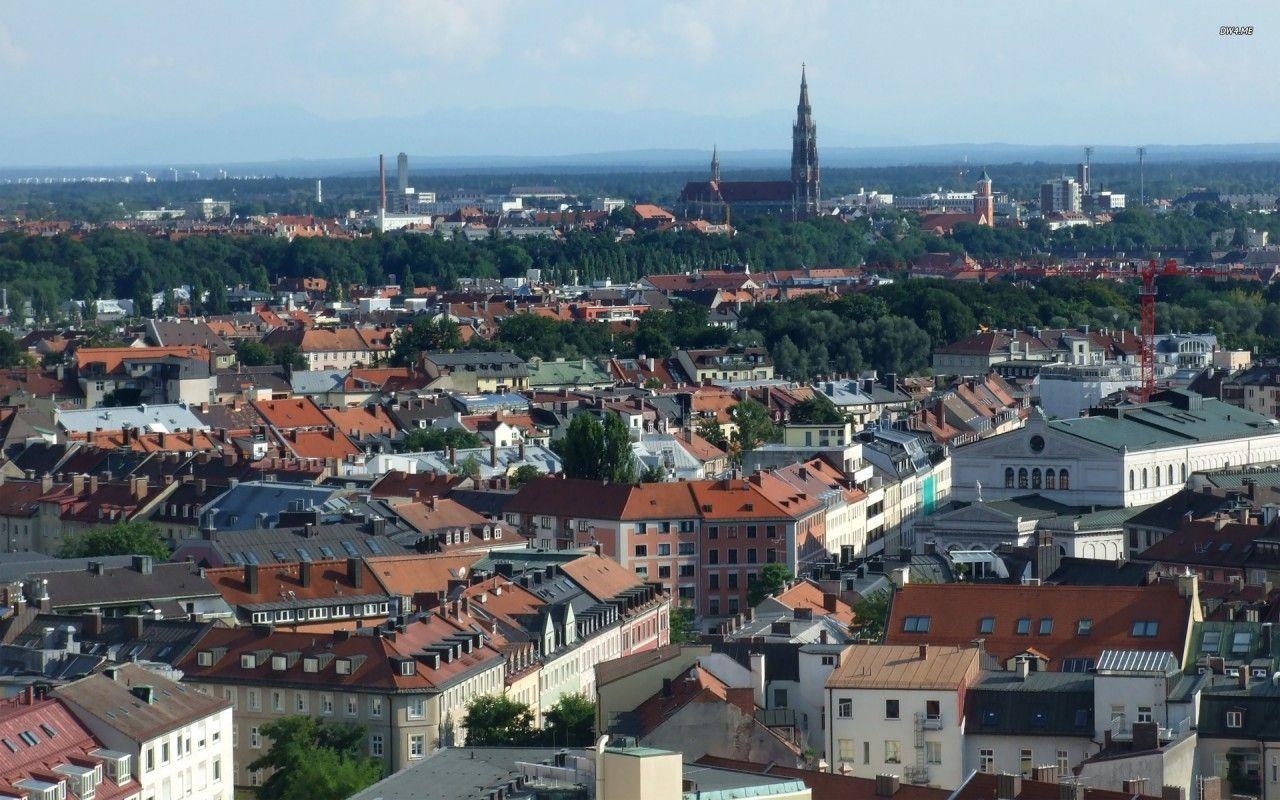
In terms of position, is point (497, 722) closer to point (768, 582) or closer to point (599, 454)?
point (768, 582)

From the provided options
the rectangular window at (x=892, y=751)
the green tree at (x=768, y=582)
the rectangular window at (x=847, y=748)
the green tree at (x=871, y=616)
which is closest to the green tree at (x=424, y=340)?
the green tree at (x=768, y=582)

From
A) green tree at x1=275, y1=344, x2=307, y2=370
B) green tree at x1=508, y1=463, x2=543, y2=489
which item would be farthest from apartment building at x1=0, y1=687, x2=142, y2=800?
green tree at x1=275, y1=344, x2=307, y2=370

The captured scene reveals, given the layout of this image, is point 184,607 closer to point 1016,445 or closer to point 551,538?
point 551,538

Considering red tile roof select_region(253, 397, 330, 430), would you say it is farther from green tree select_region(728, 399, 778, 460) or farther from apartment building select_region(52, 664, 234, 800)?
apartment building select_region(52, 664, 234, 800)

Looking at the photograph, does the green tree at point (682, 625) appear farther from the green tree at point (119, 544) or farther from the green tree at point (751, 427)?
the green tree at point (751, 427)

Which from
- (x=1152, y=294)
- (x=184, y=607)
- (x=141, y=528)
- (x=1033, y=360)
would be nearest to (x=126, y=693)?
(x=184, y=607)
